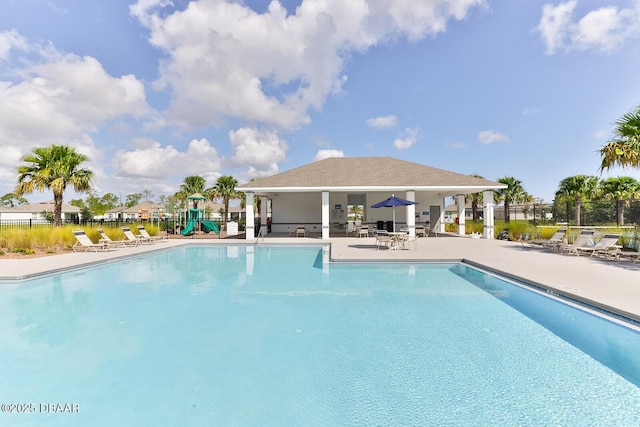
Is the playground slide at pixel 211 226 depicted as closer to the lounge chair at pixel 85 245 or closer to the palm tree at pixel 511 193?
the lounge chair at pixel 85 245

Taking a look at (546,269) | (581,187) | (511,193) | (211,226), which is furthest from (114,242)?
(581,187)

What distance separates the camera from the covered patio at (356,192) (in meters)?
18.5

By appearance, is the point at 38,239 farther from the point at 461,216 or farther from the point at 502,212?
the point at 502,212

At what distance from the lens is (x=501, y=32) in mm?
15852

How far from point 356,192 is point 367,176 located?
211cm

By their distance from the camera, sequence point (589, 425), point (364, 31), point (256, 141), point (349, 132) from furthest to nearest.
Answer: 1. point (256, 141)
2. point (349, 132)
3. point (364, 31)
4. point (589, 425)

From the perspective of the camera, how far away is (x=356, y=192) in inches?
870

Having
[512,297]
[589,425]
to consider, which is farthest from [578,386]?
[512,297]

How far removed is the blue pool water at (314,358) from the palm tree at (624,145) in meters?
6.67

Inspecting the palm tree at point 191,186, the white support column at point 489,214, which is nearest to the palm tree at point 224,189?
the palm tree at point 191,186

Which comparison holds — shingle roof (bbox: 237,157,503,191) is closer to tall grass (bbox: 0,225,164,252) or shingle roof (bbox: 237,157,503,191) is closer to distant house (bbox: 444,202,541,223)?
distant house (bbox: 444,202,541,223)

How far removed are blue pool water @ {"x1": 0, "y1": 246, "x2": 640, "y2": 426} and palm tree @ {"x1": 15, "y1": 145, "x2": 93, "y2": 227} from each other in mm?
12233

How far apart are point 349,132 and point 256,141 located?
11.9m

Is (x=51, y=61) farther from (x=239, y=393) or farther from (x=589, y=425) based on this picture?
(x=589, y=425)
